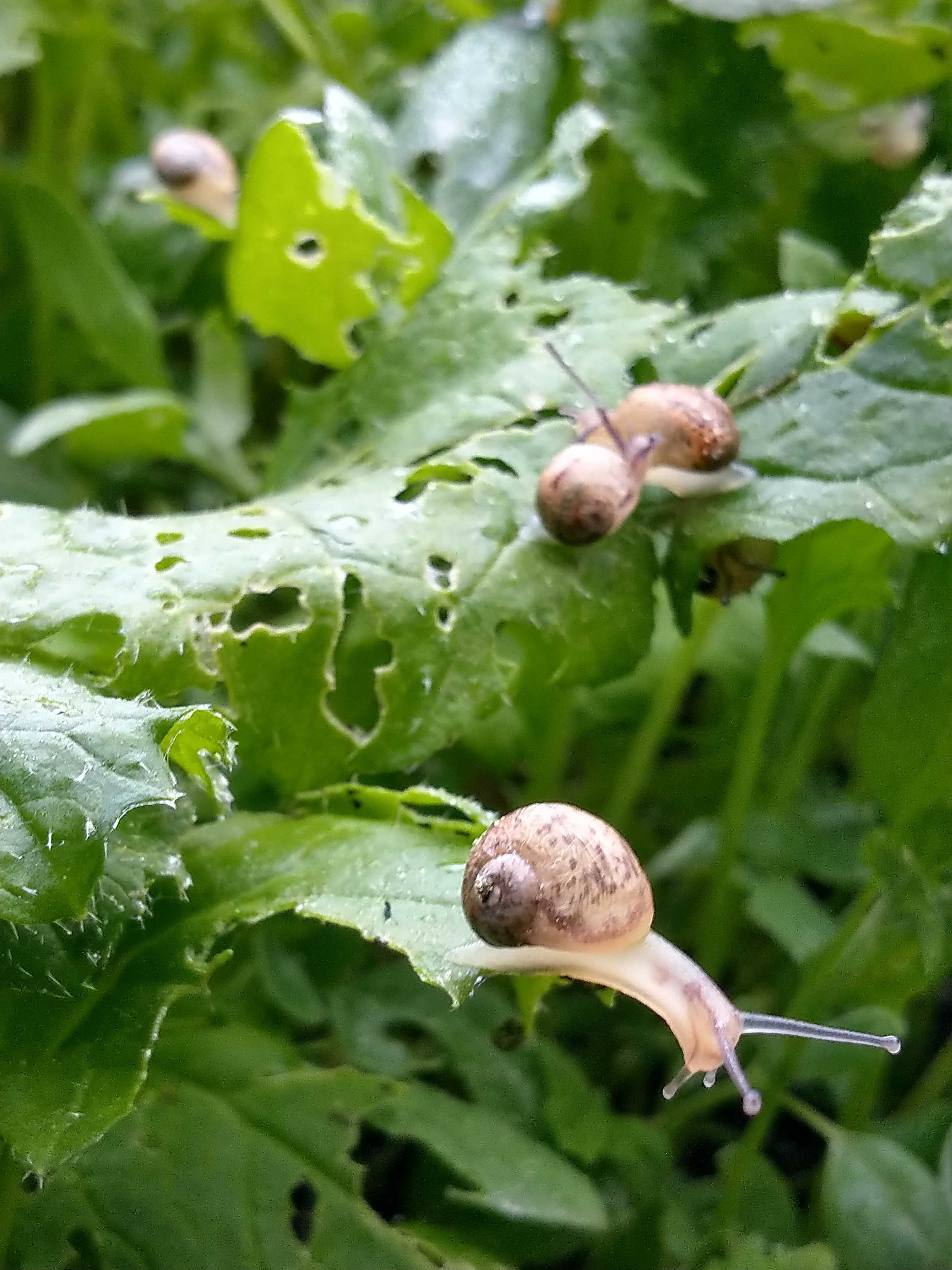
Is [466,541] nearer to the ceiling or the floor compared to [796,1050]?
nearer to the ceiling

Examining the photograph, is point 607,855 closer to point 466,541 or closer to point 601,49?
point 466,541

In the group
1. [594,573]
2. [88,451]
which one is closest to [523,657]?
[594,573]

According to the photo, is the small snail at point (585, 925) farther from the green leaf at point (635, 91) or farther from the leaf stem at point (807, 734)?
the green leaf at point (635, 91)

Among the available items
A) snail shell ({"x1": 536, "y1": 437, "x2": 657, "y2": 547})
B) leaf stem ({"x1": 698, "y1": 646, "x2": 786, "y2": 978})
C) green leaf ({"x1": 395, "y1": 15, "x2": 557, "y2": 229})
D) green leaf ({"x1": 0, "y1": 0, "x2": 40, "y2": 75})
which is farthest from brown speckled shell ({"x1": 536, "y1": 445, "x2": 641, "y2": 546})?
green leaf ({"x1": 0, "y1": 0, "x2": 40, "y2": 75})

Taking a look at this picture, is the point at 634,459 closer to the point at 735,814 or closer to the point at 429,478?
the point at 429,478

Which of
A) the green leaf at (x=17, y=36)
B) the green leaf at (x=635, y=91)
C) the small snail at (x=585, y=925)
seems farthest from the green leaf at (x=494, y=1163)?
the green leaf at (x=17, y=36)
